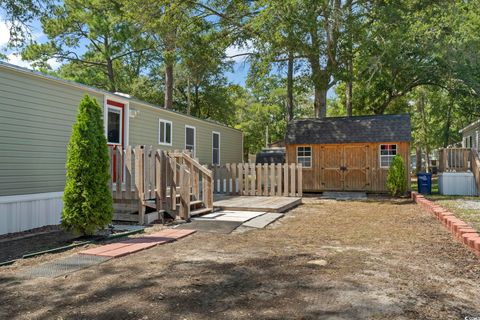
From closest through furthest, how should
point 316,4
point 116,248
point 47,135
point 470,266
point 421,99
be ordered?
point 470,266 < point 116,248 < point 47,135 < point 316,4 < point 421,99

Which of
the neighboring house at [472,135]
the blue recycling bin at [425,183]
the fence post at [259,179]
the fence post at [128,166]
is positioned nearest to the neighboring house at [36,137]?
the fence post at [128,166]

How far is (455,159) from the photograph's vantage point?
14.8 meters

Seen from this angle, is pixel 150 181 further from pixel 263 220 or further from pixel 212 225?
pixel 263 220

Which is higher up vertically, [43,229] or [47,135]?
[47,135]

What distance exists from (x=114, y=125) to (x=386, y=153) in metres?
10.2

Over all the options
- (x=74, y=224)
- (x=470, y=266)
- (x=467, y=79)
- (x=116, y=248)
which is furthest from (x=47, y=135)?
(x=467, y=79)

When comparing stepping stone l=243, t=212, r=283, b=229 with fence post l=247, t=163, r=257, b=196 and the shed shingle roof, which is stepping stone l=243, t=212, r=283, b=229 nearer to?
fence post l=247, t=163, r=257, b=196

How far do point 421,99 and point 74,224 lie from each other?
3403 cm

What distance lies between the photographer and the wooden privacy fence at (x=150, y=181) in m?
7.25

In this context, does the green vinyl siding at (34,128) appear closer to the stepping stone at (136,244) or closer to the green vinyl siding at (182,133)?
the green vinyl siding at (182,133)

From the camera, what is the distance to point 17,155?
277 inches

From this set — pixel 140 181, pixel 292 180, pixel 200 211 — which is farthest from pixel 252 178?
pixel 140 181

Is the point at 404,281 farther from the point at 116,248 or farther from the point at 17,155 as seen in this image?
the point at 17,155

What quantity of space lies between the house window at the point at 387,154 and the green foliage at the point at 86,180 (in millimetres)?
11493
